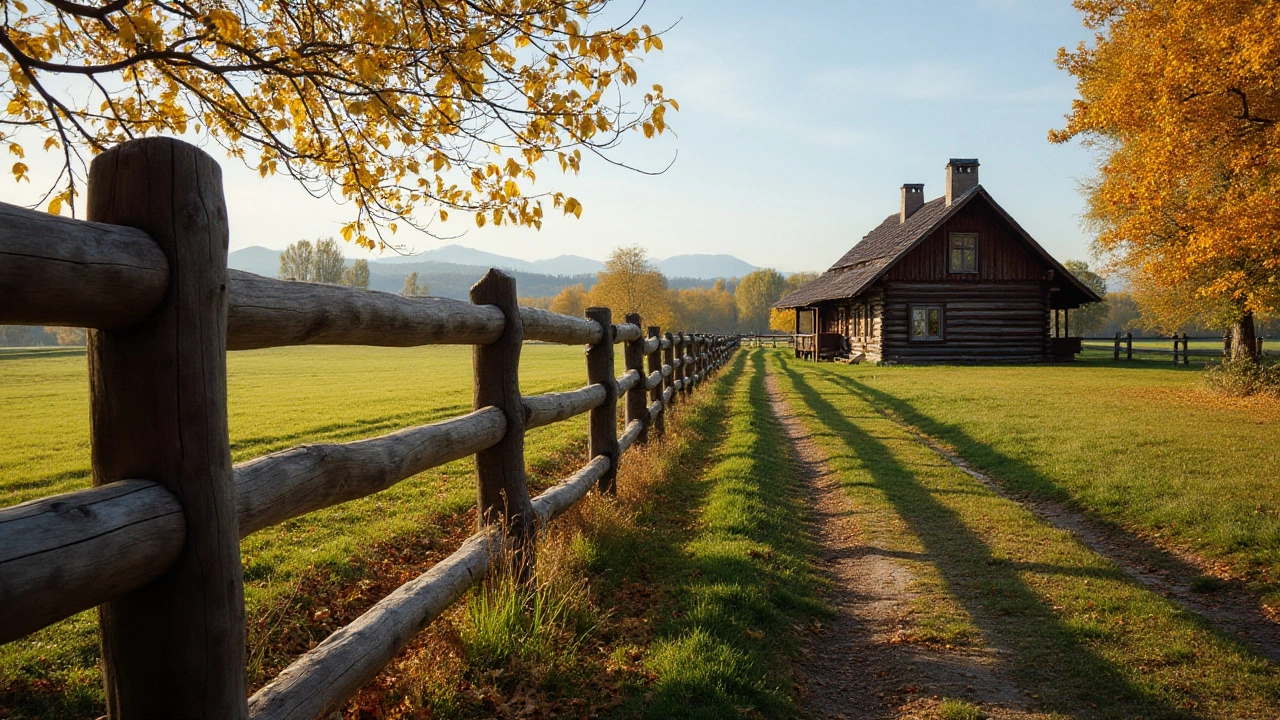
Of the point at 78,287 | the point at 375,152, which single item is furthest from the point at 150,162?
the point at 375,152

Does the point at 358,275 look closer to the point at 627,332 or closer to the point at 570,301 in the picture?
the point at 570,301

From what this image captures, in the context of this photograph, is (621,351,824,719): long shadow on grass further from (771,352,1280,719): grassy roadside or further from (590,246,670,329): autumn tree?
(590,246,670,329): autumn tree

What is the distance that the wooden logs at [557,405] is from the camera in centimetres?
490

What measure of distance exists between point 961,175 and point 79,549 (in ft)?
114

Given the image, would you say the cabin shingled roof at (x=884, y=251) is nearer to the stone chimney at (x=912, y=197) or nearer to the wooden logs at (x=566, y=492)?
the stone chimney at (x=912, y=197)

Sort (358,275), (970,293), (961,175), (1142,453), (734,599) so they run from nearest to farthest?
(734,599)
(1142,453)
(970,293)
(961,175)
(358,275)

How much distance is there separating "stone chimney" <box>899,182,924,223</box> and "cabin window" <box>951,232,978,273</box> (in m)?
9.19

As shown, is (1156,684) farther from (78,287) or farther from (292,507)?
(78,287)

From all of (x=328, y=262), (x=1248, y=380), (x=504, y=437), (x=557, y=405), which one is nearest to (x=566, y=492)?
(x=557, y=405)

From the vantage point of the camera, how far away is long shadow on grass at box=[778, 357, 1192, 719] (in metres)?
3.63

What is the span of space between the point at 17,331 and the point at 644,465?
92.1 meters

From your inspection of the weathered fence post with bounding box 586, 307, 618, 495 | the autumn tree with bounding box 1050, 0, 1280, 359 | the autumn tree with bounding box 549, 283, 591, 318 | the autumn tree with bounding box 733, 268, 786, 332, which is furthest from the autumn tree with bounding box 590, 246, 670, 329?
the autumn tree with bounding box 733, 268, 786, 332

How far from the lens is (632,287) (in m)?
68.0

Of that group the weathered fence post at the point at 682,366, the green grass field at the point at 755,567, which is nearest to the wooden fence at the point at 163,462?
the green grass field at the point at 755,567
